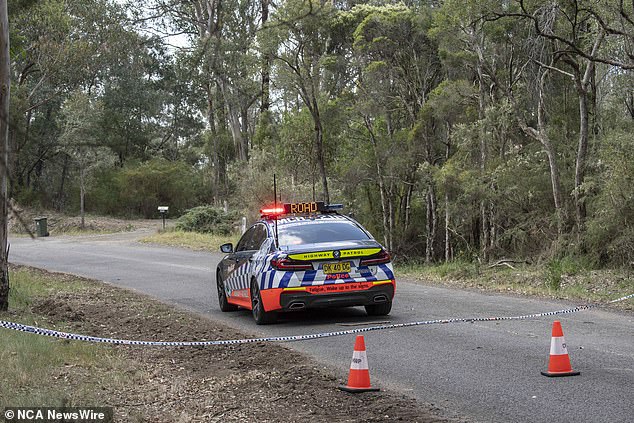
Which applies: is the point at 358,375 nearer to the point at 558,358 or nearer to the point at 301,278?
the point at 558,358

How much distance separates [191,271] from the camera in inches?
905

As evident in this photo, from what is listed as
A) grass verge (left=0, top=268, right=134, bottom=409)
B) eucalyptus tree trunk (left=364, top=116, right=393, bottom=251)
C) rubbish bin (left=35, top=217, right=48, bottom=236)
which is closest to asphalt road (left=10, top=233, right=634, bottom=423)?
grass verge (left=0, top=268, right=134, bottom=409)

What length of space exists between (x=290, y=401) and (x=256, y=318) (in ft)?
16.4

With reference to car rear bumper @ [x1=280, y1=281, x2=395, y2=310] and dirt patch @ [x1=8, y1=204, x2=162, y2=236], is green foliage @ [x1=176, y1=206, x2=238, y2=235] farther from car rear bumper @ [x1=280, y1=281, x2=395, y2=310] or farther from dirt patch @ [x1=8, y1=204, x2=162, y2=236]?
car rear bumper @ [x1=280, y1=281, x2=395, y2=310]

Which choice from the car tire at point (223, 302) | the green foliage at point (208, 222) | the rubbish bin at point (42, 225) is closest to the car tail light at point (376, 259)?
the car tire at point (223, 302)

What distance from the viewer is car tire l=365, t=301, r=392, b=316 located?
12.2m

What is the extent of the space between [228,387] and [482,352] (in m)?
2.97

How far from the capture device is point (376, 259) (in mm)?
11672

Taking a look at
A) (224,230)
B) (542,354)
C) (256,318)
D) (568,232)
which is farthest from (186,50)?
(542,354)

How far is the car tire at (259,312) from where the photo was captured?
38.8 feet

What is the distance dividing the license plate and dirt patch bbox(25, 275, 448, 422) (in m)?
1.48

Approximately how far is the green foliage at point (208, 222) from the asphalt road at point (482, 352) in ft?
84.1

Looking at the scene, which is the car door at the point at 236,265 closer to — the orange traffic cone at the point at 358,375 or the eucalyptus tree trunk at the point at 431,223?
the orange traffic cone at the point at 358,375

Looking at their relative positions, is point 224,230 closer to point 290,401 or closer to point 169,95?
point 169,95
